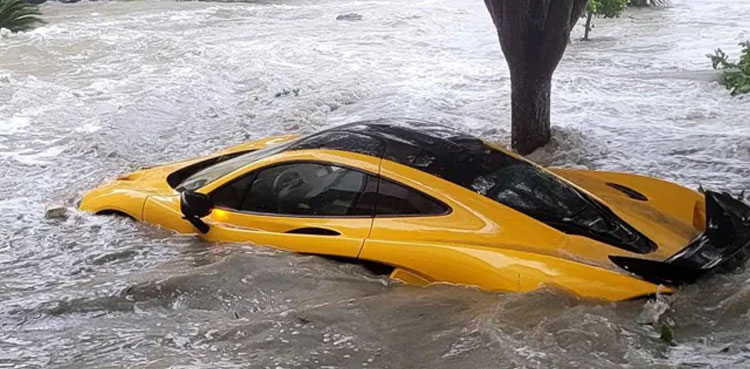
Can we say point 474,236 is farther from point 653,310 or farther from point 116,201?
point 116,201

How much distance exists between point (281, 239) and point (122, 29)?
18.1 metres

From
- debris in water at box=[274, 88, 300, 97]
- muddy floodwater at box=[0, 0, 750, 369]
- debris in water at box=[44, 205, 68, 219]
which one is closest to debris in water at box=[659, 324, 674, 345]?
→ muddy floodwater at box=[0, 0, 750, 369]

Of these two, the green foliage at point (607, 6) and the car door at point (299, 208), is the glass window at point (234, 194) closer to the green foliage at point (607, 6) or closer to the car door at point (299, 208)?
the car door at point (299, 208)

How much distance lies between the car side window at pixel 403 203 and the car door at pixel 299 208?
0.07m

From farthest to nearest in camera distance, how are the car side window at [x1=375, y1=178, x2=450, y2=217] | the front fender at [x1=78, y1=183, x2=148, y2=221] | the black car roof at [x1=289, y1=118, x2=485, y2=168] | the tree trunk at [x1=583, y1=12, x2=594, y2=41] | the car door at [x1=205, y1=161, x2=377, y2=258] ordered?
1. the tree trunk at [x1=583, y1=12, x2=594, y2=41]
2. the front fender at [x1=78, y1=183, x2=148, y2=221]
3. the black car roof at [x1=289, y1=118, x2=485, y2=168]
4. the car door at [x1=205, y1=161, x2=377, y2=258]
5. the car side window at [x1=375, y1=178, x2=450, y2=217]

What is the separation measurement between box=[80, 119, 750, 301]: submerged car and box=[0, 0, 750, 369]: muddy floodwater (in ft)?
0.40

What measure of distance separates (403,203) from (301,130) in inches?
259

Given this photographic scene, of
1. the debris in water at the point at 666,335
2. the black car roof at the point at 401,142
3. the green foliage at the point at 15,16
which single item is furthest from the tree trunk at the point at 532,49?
the green foliage at the point at 15,16

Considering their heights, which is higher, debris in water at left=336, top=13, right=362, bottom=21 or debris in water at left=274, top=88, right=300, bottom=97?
debris in water at left=336, top=13, right=362, bottom=21

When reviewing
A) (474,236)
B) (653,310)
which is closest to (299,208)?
(474,236)

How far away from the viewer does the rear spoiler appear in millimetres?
4027

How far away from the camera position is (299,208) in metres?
4.98

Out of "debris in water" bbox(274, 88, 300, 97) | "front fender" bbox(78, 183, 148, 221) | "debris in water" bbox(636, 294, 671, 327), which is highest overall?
"front fender" bbox(78, 183, 148, 221)

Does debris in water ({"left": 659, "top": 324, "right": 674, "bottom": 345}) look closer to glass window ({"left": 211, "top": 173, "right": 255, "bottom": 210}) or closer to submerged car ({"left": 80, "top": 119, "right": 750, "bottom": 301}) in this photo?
submerged car ({"left": 80, "top": 119, "right": 750, "bottom": 301})
